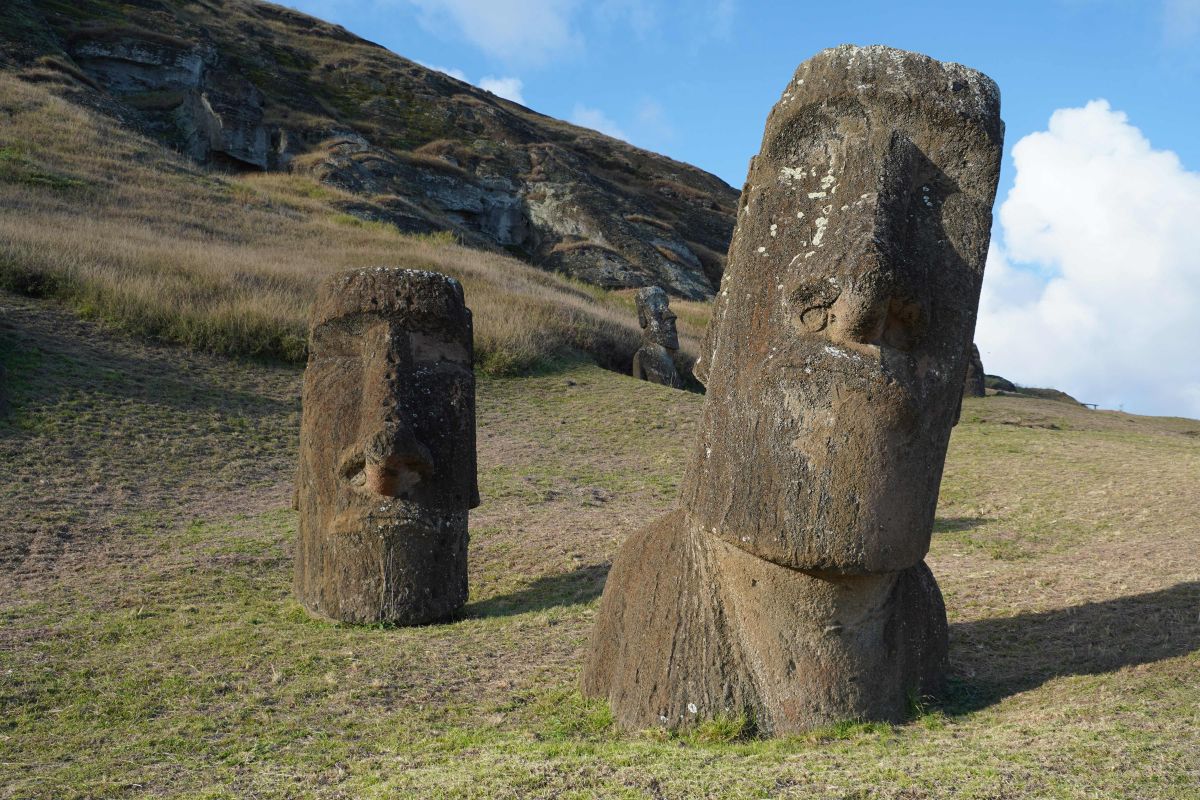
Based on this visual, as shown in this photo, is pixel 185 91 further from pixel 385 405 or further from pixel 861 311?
pixel 861 311

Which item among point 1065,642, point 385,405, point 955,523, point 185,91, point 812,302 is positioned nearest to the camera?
point 812,302

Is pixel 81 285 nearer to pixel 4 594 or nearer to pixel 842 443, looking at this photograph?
pixel 4 594

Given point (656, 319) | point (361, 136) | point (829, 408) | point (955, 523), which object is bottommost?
point (955, 523)

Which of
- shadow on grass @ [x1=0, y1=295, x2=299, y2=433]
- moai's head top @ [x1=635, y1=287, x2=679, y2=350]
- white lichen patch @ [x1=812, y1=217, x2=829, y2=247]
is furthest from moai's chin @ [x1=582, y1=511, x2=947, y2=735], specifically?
moai's head top @ [x1=635, y1=287, x2=679, y2=350]

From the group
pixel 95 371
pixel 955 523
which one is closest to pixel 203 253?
pixel 95 371

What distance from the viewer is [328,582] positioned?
7.27 metres

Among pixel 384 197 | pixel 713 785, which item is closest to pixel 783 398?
pixel 713 785

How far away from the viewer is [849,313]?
430cm

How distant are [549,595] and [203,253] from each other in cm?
1403

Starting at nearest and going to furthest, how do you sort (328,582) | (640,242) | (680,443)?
(328,582) < (680,443) < (640,242)

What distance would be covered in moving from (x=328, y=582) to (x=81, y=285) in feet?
35.1

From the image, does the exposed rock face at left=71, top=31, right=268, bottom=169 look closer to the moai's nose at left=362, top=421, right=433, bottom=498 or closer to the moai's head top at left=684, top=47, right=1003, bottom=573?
the moai's nose at left=362, top=421, right=433, bottom=498

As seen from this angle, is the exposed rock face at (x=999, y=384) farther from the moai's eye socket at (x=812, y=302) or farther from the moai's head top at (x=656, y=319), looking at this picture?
the moai's eye socket at (x=812, y=302)

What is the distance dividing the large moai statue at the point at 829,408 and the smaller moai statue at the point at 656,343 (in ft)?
50.2
